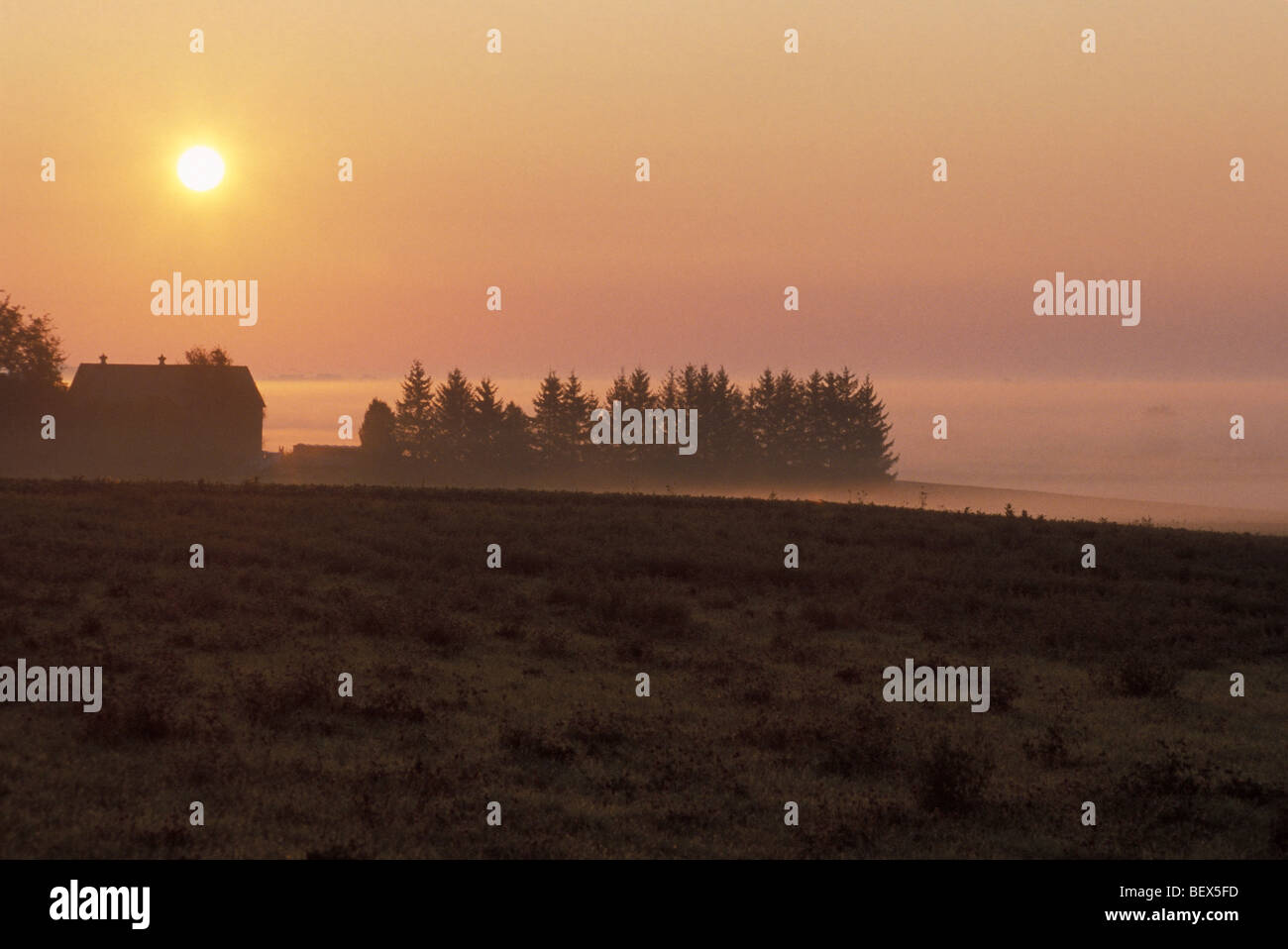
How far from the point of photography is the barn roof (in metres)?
94.1

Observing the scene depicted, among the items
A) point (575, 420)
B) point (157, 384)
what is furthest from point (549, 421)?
point (157, 384)

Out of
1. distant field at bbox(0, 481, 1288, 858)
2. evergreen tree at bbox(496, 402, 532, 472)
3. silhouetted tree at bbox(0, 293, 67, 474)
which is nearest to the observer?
distant field at bbox(0, 481, 1288, 858)

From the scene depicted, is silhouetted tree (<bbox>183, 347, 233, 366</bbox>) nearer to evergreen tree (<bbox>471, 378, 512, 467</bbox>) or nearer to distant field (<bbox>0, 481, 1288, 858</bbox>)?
evergreen tree (<bbox>471, 378, 512, 467</bbox>)

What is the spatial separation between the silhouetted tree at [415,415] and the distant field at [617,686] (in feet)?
248

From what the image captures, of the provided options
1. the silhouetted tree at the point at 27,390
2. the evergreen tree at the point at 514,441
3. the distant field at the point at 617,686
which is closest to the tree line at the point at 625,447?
the evergreen tree at the point at 514,441

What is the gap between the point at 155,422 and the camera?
307 feet

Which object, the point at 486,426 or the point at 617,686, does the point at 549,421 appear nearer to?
the point at 486,426

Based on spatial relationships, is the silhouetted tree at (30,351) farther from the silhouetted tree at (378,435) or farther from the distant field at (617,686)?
the distant field at (617,686)

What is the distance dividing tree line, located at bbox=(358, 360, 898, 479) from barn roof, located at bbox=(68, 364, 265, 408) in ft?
52.7

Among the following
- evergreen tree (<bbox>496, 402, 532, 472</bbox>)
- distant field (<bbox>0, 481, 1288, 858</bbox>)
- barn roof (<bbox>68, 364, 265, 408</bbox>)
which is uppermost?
barn roof (<bbox>68, 364, 265, 408</bbox>)

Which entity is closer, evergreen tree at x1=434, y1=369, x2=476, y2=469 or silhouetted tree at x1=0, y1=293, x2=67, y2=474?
silhouetted tree at x1=0, y1=293, x2=67, y2=474

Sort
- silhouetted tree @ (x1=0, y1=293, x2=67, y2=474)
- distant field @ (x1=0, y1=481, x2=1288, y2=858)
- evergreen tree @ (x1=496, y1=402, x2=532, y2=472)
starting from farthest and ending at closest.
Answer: evergreen tree @ (x1=496, y1=402, x2=532, y2=472)
silhouetted tree @ (x1=0, y1=293, x2=67, y2=474)
distant field @ (x1=0, y1=481, x2=1288, y2=858)

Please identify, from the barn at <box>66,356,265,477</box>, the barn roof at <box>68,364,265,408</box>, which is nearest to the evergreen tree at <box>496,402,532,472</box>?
the barn at <box>66,356,265,477</box>

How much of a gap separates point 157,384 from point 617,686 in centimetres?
8817
